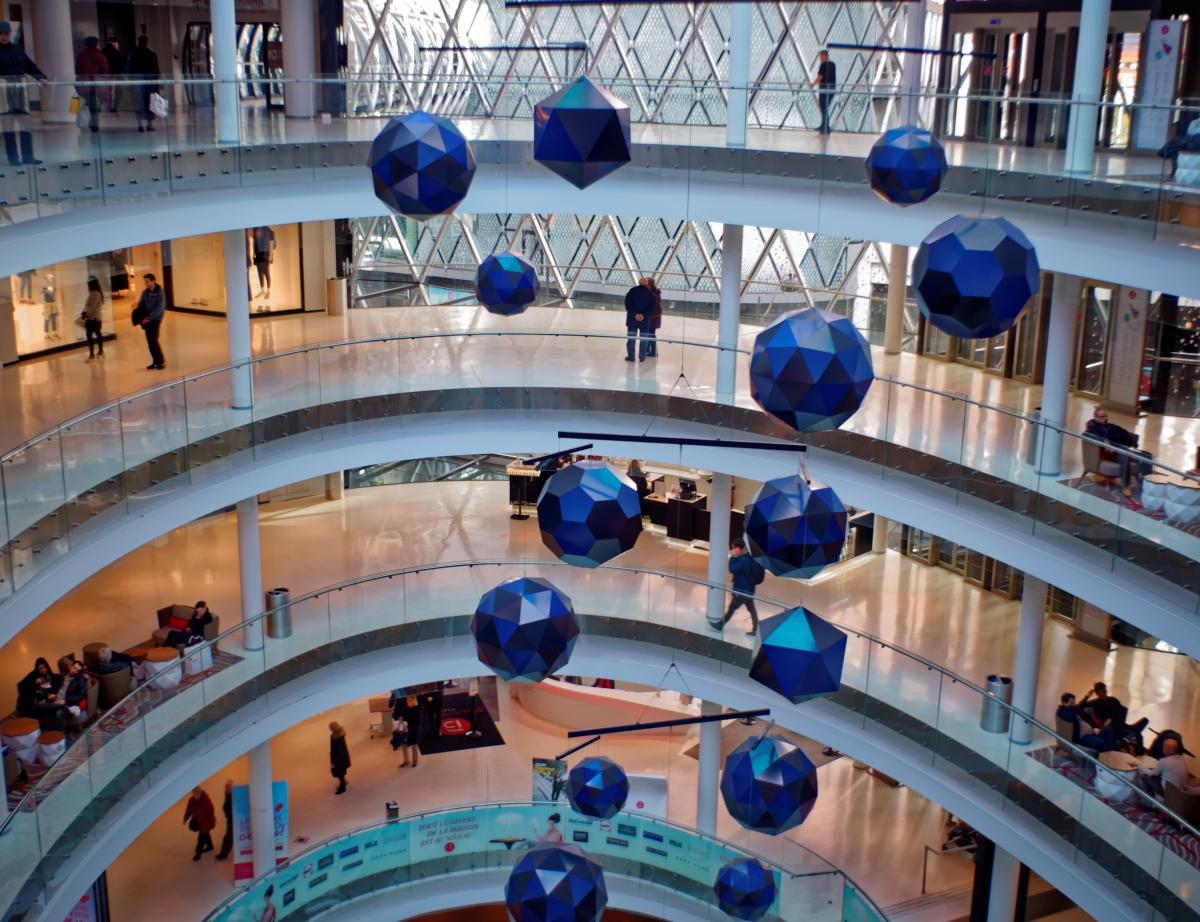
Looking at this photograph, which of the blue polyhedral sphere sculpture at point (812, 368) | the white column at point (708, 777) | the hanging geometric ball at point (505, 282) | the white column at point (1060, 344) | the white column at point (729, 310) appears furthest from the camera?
the white column at point (708, 777)

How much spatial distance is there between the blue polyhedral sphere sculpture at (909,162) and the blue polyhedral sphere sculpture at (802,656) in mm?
2822

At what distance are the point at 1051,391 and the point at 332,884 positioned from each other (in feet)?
35.1

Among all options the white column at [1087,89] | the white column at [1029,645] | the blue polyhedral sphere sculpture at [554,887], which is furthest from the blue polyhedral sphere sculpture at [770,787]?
the white column at [1087,89]

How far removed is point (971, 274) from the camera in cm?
686

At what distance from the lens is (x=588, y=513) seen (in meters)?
8.52

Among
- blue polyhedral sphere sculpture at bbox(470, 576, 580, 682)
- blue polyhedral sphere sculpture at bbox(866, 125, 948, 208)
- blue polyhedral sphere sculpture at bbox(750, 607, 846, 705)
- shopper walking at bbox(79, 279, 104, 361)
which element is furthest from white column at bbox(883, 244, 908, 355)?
blue polyhedral sphere sculpture at bbox(470, 576, 580, 682)

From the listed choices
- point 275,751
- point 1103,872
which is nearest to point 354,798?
point 275,751

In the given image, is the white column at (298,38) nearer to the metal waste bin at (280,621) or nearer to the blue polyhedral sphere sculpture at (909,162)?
the metal waste bin at (280,621)

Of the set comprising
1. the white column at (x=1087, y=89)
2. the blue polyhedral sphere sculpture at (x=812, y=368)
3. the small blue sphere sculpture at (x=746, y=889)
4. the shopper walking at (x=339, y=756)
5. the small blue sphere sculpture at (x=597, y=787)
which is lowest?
the shopper walking at (x=339, y=756)

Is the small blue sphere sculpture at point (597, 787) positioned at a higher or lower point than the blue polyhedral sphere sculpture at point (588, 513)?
lower

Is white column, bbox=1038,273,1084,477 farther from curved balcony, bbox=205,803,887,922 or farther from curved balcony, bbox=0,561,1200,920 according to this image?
curved balcony, bbox=205,803,887,922

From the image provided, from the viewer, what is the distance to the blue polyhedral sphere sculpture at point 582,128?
7.10 metres

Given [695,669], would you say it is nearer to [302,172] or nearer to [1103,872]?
[1103,872]

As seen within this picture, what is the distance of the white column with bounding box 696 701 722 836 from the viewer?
19230 mm
